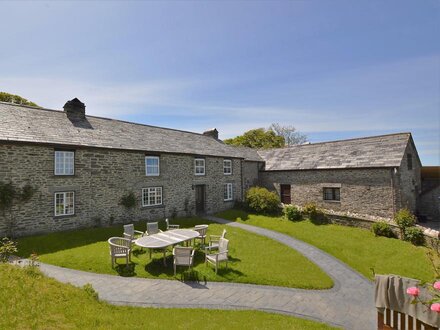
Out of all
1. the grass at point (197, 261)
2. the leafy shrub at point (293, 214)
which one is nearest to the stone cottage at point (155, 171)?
the grass at point (197, 261)

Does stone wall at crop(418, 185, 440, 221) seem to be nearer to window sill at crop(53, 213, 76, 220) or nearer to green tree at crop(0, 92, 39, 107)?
window sill at crop(53, 213, 76, 220)

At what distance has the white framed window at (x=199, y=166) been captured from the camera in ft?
74.6

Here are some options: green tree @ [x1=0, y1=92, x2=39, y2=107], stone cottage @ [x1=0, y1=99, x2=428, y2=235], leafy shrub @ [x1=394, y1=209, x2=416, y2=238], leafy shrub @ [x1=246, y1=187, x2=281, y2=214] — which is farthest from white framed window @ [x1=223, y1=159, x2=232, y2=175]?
green tree @ [x1=0, y1=92, x2=39, y2=107]

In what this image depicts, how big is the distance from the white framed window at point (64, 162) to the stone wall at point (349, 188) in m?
19.2

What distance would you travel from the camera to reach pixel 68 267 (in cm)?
1009

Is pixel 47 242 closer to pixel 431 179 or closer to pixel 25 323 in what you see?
pixel 25 323

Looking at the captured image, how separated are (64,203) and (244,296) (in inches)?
472

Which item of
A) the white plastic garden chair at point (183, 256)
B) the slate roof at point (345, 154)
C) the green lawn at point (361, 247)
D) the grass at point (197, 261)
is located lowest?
the green lawn at point (361, 247)

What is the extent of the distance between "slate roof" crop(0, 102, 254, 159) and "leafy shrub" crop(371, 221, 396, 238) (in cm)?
1357

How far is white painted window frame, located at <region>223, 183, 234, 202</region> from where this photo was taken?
2544 centimetres

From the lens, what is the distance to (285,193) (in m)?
26.9

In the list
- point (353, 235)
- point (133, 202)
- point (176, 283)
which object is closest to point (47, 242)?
point (133, 202)

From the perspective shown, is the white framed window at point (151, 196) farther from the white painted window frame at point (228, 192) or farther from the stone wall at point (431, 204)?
the stone wall at point (431, 204)

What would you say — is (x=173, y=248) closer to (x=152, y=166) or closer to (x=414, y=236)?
(x=152, y=166)
